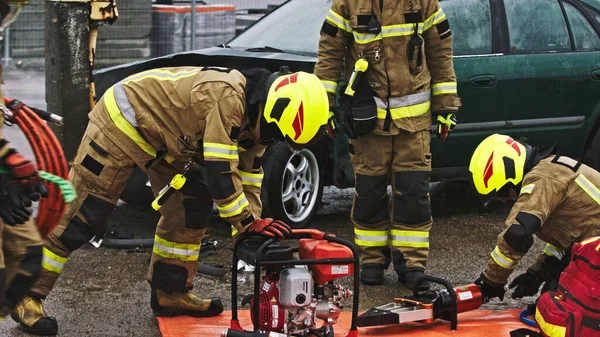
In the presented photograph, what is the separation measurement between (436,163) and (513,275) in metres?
1.26

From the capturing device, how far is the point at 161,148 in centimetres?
548

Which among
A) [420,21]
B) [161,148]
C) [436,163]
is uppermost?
[420,21]

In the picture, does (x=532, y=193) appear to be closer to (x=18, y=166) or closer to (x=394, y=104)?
(x=394, y=104)

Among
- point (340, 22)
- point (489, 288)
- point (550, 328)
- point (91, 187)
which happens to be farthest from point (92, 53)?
point (550, 328)

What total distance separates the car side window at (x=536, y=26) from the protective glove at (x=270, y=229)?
384 cm

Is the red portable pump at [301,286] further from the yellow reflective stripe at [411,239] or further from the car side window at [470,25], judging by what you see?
the car side window at [470,25]

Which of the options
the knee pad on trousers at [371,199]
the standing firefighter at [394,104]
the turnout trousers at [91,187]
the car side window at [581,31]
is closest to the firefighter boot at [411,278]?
the standing firefighter at [394,104]

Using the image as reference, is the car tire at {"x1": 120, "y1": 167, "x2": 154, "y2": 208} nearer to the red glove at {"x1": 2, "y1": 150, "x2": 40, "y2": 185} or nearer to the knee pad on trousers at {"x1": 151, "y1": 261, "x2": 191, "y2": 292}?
the knee pad on trousers at {"x1": 151, "y1": 261, "x2": 191, "y2": 292}

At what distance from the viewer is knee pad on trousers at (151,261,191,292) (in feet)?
19.1

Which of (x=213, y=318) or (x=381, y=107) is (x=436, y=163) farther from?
(x=213, y=318)

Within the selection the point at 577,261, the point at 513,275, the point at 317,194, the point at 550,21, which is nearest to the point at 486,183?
the point at 577,261

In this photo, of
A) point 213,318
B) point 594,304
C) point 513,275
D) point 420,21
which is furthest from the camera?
point 513,275

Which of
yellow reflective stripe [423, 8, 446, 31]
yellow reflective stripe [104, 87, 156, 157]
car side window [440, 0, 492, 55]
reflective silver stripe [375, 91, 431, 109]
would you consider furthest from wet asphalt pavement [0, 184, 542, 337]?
yellow reflective stripe [423, 8, 446, 31]

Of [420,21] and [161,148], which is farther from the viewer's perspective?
[420,21]
